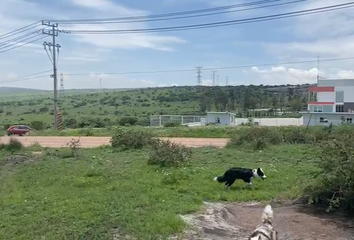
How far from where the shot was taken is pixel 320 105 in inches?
2386

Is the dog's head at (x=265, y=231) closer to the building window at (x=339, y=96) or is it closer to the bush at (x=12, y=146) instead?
the bush at (x=12, y=146)

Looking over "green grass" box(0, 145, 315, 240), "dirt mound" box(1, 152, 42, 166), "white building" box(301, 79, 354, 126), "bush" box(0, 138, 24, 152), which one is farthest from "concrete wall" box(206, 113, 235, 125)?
"dirt mound" box(1, 152, 42, 166)

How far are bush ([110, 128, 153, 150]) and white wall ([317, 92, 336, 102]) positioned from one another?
137 ft

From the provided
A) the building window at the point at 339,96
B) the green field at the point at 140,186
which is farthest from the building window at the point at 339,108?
the green field at the point at 140,186

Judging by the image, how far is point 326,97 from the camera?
60.7 meters

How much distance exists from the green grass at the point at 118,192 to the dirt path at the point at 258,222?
42 cm

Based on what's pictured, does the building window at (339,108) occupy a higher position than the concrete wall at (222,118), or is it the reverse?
the building window at (339,108)

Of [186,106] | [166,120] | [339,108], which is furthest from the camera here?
[186,106]

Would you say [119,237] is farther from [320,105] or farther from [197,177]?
[320,105]

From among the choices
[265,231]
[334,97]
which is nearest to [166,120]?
[334,97]

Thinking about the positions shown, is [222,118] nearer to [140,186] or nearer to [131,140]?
[131,140]

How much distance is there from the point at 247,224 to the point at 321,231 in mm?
1499

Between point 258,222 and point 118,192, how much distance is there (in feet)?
12.5

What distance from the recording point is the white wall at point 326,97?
197 feet
